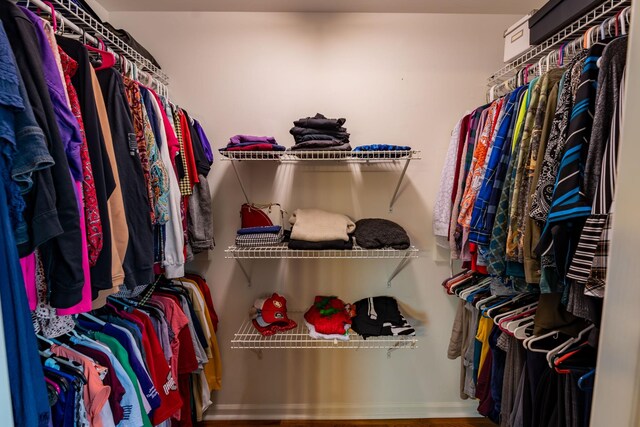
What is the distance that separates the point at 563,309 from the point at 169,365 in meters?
1.49

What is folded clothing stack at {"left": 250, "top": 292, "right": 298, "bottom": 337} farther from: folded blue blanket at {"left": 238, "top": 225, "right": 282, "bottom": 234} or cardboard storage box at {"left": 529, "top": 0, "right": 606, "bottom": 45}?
cardboard storage box at {"left": 529, "top": 0, "right": 606, "bottom": 45}

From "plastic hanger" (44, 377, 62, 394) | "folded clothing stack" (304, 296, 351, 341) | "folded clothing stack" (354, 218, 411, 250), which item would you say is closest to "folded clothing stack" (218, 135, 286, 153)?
"folded clothing stack" (354, 218, 411, 250)

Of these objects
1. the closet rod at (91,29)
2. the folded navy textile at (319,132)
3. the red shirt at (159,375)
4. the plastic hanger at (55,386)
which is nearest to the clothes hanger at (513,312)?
the folded navy textile at (319,132)

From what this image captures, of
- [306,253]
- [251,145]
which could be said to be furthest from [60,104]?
[306,253]

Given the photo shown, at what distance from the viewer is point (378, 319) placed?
5.18 ft

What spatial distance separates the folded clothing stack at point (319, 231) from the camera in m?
1.45

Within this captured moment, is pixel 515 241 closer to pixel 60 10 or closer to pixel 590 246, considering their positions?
pixel 590 246

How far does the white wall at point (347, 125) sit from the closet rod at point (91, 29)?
0.21 m

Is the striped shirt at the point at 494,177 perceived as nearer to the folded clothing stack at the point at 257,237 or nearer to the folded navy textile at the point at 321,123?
the folded navy textile at the point at 321,123

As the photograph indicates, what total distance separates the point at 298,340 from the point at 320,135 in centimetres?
110

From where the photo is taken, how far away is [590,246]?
65cm

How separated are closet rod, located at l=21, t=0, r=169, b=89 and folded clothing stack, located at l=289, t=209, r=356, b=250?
0.98 m

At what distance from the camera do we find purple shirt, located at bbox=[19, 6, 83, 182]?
692mm

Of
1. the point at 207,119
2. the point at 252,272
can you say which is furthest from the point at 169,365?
the point at 207,119
